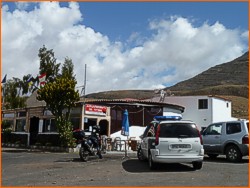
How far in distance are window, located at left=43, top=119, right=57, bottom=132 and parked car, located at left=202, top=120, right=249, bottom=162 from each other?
13.1 metres

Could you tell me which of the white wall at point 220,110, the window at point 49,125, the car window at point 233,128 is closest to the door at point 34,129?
the window at point 49,125

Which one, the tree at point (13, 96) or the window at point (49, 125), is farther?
the tree at point (13, 96)

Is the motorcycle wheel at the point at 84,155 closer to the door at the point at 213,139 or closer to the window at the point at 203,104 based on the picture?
the door at the point at 213,139

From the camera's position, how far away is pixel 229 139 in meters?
15.4

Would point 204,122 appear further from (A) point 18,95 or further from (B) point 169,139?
(B) point 169,139

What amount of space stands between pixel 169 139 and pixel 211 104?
30838 millimetres

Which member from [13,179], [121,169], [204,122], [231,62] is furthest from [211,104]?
[231,62]

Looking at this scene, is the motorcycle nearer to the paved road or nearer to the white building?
the paved road

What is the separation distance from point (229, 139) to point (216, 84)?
111683 millimetres

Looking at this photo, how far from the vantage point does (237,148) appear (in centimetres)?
1509

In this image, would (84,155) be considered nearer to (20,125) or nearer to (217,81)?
(20,125)

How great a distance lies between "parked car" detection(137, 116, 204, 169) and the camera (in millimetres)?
12016

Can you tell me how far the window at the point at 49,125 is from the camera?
26837 millimetres

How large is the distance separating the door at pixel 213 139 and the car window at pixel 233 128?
497 mm
